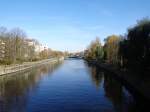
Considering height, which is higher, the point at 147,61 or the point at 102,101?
the point at 147,61

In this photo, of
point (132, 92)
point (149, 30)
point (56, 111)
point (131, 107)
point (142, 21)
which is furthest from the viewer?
point (142, 21)

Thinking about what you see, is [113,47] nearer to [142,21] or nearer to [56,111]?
[142,21]

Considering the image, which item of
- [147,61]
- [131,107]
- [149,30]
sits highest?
[149,30]

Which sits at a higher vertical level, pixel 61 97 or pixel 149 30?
pixel 149 30

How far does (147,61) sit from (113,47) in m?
36.9

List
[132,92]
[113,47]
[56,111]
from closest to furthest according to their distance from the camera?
[56,111] → [132,92] → [113,47]

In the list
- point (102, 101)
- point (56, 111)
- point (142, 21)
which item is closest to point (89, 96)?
point (102, 101)

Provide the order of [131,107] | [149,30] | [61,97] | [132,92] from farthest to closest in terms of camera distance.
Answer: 1. [149,30]
2. [132,92]
3. [61,97]
4. [131,107]

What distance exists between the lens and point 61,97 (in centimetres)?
2864

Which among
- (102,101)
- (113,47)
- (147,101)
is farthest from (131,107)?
(113,47)

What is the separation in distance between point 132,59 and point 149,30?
20.9ft

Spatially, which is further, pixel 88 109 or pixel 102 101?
pixel 102 101

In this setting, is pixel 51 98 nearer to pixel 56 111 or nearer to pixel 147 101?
pixel 56 111

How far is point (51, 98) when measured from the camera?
2823 cm
